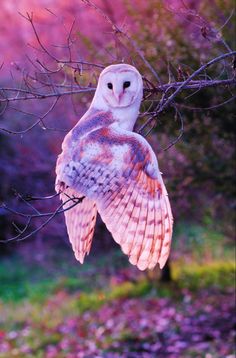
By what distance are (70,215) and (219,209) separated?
471cm

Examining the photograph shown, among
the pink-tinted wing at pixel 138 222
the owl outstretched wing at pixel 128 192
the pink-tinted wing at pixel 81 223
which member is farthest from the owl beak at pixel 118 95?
the pink-tinted wing at pixel 81 223

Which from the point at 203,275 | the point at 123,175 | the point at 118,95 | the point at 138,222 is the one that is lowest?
the point at 138,222

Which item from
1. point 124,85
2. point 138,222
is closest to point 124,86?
point 124,85

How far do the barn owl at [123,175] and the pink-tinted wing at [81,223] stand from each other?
190mm

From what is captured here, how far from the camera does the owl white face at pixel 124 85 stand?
248 cm

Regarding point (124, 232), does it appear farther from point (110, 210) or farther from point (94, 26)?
point (94, 26)

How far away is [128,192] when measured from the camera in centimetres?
243

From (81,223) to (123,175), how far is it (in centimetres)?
38

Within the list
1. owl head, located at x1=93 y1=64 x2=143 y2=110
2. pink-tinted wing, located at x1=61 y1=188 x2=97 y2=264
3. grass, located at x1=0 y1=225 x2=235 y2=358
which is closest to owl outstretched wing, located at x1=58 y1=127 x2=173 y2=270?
owl head, located at x1=93 y1=64 x2=143 y2=110

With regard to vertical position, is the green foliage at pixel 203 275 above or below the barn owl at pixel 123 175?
above

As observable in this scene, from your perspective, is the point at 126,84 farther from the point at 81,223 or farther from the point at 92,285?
the point at 92,285

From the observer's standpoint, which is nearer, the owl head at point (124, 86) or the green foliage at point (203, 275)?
the owl head at point (124, 86)

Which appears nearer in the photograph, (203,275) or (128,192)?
(128,192)

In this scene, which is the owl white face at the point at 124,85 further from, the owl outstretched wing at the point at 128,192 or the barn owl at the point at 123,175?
the owl outstretched wing at the point at 128,192
